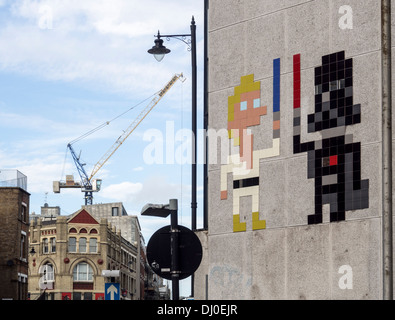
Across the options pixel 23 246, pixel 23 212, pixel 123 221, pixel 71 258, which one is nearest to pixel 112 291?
pixel 23 246

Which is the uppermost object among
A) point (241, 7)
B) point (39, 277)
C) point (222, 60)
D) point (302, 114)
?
point (241, 7)

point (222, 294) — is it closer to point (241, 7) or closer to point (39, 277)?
point (241, 7)

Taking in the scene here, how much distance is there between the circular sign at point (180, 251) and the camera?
46.1ft

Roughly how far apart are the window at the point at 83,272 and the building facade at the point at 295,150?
339ft

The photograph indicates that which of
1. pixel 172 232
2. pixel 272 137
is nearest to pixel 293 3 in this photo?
pixel 272 137

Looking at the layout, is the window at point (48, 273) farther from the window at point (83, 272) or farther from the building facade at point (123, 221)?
the building facade at point (123, 221)

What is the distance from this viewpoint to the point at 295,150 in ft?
82.1

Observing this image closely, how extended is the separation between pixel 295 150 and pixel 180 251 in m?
11.6

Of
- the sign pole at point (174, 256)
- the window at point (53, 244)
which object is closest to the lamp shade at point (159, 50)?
the sign pole at point (174, 256)

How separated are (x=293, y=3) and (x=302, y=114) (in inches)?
144
